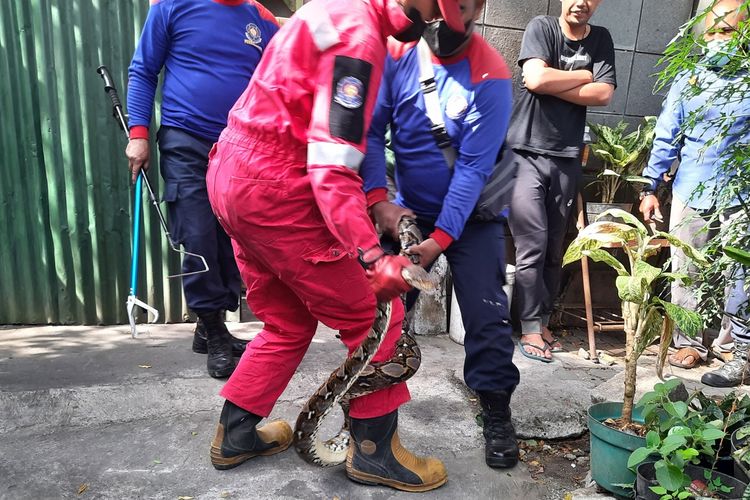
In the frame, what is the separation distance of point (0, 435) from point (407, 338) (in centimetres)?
217

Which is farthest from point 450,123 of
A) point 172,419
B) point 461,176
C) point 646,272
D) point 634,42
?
point 634,42

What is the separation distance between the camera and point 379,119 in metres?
2.91

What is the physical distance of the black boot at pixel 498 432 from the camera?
2961mm

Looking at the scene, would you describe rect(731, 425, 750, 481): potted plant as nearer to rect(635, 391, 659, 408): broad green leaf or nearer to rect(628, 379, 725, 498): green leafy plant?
rect(628, 379, 725, 498): green leafy plant

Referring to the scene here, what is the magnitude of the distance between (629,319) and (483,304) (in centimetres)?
68

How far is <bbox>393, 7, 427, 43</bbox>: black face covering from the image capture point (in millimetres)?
2154

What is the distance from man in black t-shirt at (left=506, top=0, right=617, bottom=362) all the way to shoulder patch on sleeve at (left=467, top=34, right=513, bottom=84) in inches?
65.0

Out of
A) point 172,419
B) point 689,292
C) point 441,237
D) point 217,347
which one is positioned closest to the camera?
point 441,237

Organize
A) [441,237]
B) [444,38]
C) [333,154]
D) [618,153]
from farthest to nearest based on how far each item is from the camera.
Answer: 1. [618,153]
2. [441,237]
3. [444,38]
4. [333,154]

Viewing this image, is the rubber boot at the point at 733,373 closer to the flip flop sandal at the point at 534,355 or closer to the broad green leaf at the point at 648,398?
the flip flop sandal at the point at 534,355

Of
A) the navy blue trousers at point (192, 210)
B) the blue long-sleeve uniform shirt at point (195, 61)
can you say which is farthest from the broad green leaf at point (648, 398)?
the blue long-sleeve uniform shirt at point (195, 61)

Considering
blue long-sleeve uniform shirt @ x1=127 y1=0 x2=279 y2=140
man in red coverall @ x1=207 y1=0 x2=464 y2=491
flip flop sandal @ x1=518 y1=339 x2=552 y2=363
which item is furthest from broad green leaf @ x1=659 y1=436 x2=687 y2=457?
blue long-sleeve uniform shirt @ x1=127 y1=0 x2=279 y2=140

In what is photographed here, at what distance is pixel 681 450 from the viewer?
2.32 meters

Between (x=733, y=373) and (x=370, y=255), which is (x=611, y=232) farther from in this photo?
(x=733, y=373)
